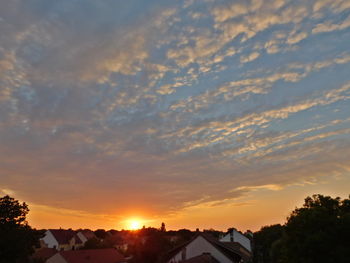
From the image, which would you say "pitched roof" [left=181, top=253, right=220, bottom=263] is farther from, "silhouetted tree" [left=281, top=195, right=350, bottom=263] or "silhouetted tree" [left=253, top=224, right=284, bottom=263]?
"silhouetted tree" [left=253, top=224, right=284, bottom=263]

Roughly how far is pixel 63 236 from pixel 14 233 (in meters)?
86.3

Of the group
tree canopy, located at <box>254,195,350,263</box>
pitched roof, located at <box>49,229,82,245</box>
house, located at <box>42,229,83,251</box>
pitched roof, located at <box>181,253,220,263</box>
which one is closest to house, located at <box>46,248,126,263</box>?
pitched roof, located at <box>181,253,220,263</box>

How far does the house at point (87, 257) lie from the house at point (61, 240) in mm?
37284

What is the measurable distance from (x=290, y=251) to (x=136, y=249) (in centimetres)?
2815

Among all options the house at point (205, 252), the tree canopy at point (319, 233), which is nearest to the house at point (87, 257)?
the house at point (205, 252)

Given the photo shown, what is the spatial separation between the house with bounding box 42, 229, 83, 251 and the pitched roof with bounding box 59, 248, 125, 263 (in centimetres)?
3742

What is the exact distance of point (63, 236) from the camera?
10681 centimetres

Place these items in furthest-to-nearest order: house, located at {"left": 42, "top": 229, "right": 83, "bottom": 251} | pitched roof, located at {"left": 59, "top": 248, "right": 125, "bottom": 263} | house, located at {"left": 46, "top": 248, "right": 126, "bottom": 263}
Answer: house, located at {"left": 42, "top": 229, "right": 83, "bottom": 251} → pitched roof, located at {"left": 59, "top": 248, "right": 125, "bottom": 263} → house, located at {"left": 46, "top": 248, "right": 126, "bottom": 263}

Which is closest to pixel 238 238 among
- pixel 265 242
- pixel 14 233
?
pixel 265 242

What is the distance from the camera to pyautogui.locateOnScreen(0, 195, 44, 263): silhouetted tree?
28761mm

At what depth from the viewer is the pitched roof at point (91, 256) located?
63.9 meters

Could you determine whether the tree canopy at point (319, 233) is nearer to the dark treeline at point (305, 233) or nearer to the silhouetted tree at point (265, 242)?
the dark treeline at point (305, 233)

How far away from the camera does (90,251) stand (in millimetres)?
69062

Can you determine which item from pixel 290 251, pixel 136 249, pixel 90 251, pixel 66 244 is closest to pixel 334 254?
pixel 290 251
